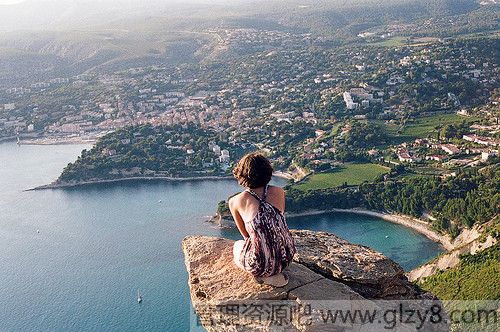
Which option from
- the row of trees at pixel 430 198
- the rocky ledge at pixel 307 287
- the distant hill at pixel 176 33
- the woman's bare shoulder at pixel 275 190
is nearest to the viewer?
the rocky ledge at pixel 307 287

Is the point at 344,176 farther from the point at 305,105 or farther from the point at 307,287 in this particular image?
the point at 307,287

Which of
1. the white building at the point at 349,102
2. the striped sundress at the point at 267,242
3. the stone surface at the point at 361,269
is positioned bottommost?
the white building at the point at 349,102

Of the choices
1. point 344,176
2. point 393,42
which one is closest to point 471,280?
point 344,176

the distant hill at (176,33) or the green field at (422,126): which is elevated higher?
the distant hill at (176,33)

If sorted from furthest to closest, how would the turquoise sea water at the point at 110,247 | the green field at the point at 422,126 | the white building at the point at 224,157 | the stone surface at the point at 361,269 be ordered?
the white building at the point at 224,157 → the green field at the point at 422,126 → the turquoise sea water at the point at 110,247 → the stone surface at the point at 361,269

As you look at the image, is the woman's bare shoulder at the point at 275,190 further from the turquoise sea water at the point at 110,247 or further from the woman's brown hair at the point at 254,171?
the turquoise sea water at the point at 110,247

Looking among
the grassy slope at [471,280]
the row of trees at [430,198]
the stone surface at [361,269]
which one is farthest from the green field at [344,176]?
the stone surface at [361,269]

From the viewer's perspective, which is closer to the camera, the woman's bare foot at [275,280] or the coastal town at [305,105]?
the woman's bare foot at [275,280]
